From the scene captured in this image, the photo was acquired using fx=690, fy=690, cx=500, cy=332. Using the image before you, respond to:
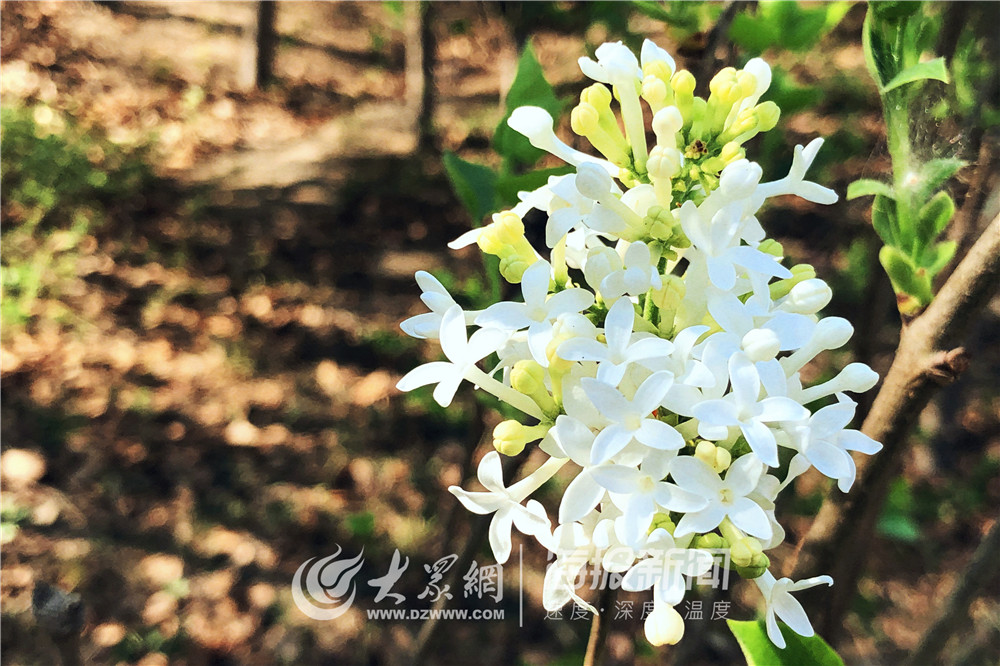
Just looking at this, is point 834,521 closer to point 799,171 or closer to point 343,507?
point 799,171

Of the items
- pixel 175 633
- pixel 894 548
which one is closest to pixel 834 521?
pixel 894 548

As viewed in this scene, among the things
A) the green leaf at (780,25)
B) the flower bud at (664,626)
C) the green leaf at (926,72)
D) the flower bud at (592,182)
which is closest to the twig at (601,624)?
the flower bud at (664,626)

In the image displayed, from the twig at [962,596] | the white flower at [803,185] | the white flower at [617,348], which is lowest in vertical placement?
the twig at [962,596]

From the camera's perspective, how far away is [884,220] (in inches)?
36.5

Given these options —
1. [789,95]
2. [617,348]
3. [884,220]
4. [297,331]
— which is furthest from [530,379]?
[297,331]

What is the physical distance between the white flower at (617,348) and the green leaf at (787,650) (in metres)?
0.39

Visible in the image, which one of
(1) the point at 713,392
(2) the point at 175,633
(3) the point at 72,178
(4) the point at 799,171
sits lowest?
(2) the point at 175,633

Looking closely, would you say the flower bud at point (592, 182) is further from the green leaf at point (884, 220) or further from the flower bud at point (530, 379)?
the green leaf at point (884, 220)

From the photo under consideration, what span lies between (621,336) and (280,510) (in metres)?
2.96

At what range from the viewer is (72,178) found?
15.2 feet

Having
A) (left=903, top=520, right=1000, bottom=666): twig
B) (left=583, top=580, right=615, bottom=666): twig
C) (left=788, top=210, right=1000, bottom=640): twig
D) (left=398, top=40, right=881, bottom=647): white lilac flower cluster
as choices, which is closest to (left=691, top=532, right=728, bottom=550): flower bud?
(left=398, top=40, right=881, bottom=647): white lilac flower cluster

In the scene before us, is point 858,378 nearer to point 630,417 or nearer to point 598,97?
point 630,417

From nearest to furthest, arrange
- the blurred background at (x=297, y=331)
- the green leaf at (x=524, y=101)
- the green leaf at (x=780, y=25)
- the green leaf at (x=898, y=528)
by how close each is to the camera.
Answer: the green leaf at (x=524, y=101)
the green leaf at (x=780, y=25)
the blurred background at (x=297, y=331)
the green leaf at (x=898, y=528)

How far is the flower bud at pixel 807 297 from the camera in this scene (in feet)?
2.46
